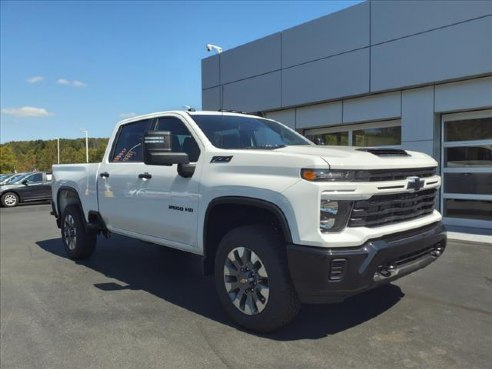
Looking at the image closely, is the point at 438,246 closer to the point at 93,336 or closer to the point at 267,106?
the point at 93,336

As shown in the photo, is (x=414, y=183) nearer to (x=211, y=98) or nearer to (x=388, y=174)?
(x=388, y=174)

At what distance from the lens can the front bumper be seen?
3.52 metres

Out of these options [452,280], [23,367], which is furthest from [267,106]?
[23,367]

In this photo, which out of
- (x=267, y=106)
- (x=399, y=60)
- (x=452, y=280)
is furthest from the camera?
(x=267, y=106)

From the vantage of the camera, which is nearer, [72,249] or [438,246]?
[438,246]

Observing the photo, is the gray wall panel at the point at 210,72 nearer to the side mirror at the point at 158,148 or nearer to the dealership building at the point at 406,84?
the dealership building at the point at 406,84

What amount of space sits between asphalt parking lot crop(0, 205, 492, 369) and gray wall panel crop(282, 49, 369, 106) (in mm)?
5750

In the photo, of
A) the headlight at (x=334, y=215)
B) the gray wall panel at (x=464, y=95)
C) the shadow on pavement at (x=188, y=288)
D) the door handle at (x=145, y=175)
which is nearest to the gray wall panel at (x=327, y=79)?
the gray wall panel at (x=464, y=95)

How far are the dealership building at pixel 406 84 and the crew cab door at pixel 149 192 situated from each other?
2895 mm

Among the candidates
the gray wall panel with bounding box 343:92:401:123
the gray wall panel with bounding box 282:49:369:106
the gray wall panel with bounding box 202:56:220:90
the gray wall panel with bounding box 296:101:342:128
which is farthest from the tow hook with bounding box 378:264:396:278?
the gray wall panel with bounding box 202:56:220:90

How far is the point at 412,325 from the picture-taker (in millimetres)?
4176

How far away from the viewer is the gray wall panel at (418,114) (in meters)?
10.1

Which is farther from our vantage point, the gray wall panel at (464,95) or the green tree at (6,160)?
the green tree at (6,160)

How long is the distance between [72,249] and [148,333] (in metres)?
3.57
